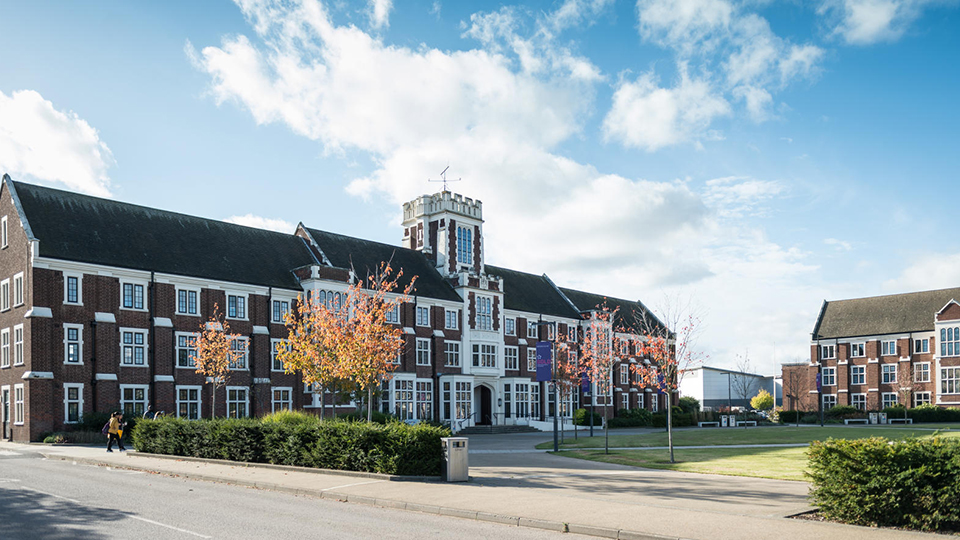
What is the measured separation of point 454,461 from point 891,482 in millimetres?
10279

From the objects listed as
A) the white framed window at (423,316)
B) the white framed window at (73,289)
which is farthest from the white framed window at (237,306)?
the white framed window at (423,316)

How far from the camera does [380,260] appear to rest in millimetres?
55125

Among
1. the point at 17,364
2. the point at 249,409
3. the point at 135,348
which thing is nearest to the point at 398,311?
the point at 249,409

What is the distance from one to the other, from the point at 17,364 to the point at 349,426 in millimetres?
24835

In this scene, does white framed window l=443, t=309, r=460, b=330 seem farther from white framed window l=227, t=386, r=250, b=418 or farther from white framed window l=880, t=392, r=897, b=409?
white framed window l=880, t=392, r=897, b=409

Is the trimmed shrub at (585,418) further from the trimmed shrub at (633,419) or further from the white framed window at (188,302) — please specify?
the white framed window at (188,302)

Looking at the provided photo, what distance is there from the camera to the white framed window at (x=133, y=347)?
38750mm

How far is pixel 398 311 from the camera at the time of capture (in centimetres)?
5138

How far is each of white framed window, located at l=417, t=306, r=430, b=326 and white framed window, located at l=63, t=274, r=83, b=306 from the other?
21966 mm

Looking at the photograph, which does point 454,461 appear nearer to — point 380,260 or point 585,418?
point 380,260

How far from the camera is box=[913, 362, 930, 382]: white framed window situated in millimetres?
72625

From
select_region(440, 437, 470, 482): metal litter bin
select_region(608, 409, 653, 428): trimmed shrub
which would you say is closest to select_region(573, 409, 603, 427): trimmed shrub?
select_region(608, 409, 653, 428): trimmed shrub

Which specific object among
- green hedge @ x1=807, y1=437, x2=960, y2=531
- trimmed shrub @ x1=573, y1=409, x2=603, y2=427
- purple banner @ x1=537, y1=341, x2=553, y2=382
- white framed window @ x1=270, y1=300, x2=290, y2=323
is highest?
Result: white framed window @ x1=270, y1=300, x2=290, y2=323

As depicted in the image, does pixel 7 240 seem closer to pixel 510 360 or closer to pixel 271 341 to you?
pixel 271 341
